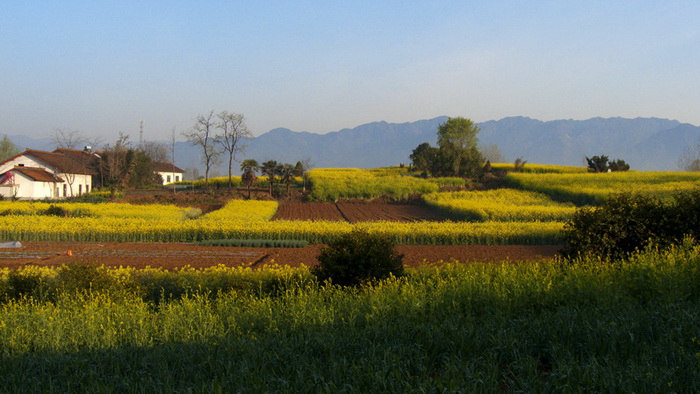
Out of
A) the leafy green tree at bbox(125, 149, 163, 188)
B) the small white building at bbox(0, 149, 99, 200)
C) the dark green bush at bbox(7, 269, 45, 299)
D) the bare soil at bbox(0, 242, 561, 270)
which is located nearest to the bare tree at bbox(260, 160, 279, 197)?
the small white building at bbox(0, 149, 99, 200)

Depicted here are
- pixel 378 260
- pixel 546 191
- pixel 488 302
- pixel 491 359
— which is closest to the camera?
pixel 491 359

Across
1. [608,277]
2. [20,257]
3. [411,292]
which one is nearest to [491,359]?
[411,292]

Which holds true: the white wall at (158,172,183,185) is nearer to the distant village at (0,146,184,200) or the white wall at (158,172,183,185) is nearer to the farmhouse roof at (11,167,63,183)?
the distant village at (0,146,184,200)

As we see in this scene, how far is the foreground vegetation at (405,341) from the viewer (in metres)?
3.89

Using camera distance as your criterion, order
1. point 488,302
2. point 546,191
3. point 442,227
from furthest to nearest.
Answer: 1. point 546,191
2. point 442,227
3. point 488,302

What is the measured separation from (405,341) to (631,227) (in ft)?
24.7

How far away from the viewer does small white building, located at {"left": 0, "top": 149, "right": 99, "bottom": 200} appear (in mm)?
45938

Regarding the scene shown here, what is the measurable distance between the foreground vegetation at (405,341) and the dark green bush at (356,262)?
1.59 metres

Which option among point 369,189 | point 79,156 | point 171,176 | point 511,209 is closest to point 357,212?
point 369,189

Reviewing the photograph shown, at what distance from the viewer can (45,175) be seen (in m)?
49.0

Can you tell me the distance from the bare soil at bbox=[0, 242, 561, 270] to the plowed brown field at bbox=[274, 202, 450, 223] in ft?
37.8

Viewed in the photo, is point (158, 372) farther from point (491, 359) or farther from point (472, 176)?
point (472, 176)

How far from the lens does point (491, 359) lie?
4320 millimetres

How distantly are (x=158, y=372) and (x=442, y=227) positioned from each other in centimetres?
1820
